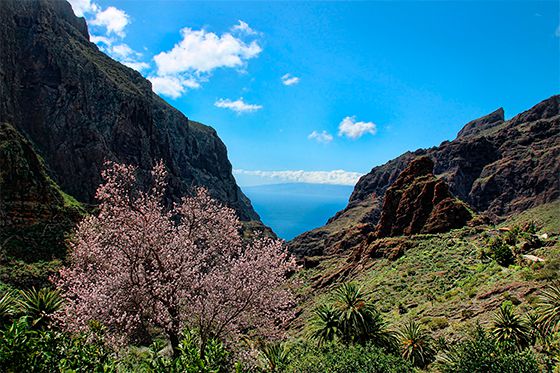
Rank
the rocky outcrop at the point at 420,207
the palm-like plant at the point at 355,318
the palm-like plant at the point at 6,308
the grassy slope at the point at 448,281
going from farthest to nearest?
the rocky outcrop at the point at 420,207, the grassy slope at the point at 448,281, the palm-like plant at the point at 6,308, the palm-like plant at the point at 355,318

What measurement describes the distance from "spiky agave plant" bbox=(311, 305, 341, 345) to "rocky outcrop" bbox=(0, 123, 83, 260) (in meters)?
66.6

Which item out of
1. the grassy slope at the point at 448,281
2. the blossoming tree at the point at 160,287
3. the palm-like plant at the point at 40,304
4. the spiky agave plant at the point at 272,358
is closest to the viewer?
the blossoming tree at the point at 160,287

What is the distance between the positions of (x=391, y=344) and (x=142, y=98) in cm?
17048

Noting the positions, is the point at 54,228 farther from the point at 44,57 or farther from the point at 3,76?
the point at 44,57

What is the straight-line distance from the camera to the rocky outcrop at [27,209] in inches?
2795

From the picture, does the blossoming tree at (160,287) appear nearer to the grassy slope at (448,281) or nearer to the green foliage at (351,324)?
the green foliage at (351,324)

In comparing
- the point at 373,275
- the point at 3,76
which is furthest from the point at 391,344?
the point at 3,76

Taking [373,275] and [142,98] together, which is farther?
[142,98]

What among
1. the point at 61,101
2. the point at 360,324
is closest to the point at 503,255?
the point at 360,324

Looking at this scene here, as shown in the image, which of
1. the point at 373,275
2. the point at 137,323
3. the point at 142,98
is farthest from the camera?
the point at 142,98

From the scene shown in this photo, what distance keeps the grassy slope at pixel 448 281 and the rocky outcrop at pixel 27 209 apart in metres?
56.1

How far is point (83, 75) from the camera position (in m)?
144

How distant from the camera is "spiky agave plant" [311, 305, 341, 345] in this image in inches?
1077

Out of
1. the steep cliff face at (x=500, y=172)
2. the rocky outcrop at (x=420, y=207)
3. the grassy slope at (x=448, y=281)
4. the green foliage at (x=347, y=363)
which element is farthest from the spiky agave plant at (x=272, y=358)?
the steep cliff face at (x=500, y=172)
